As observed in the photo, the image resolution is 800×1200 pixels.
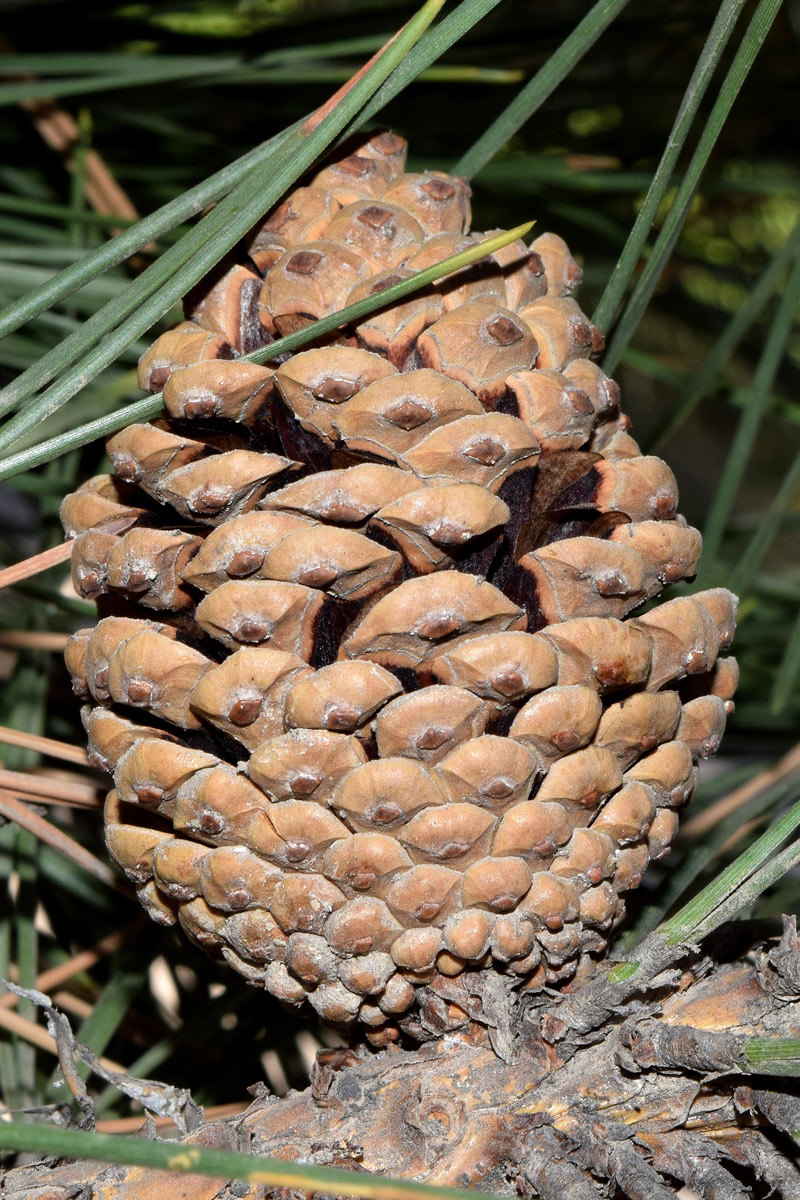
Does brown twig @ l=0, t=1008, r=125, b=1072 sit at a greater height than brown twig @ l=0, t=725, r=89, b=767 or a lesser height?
lesser

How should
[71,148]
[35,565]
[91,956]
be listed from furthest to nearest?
[71,148] → [91,956] → [35,565]

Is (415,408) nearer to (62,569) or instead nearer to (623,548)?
(623,548)

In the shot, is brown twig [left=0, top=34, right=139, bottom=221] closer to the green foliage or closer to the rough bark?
the green foliage

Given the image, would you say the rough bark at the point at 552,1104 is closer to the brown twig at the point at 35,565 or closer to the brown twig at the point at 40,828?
the brown twig at the point at 40,828

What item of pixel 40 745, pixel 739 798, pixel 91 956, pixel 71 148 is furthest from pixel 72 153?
pixel 739 798

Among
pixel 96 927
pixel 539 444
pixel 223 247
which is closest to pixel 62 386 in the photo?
pixel 223 247

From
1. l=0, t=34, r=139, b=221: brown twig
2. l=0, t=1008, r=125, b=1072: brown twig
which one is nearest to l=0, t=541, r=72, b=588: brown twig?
l=0, t=1008, r=125, b=1072: brown twig

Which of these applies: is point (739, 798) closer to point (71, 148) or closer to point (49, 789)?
point (49, 789)
